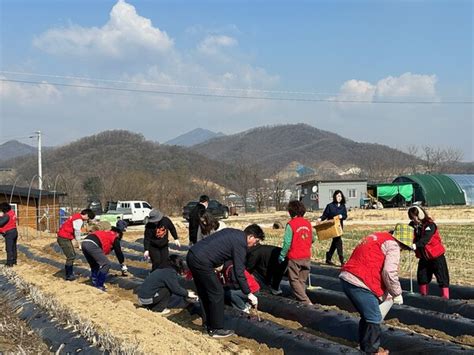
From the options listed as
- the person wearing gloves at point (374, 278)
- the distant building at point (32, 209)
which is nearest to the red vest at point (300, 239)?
the person wearing gloves at point (374, 278)

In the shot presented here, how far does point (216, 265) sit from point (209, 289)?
0.32 m

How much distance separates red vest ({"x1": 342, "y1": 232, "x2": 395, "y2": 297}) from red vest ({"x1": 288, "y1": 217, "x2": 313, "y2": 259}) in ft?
8.87

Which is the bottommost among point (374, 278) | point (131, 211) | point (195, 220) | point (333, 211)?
point (374, 278)

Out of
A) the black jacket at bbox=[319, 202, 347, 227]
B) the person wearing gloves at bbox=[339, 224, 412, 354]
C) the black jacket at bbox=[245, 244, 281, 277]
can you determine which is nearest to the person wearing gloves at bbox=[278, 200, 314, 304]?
the black jacket at bbox=[245, 244, 281, 277]

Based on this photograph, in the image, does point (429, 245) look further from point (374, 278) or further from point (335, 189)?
point (335, 189)

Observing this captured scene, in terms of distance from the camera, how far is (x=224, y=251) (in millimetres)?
6848

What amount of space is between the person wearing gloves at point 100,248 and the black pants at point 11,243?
155 inches

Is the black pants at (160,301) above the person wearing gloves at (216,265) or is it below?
below

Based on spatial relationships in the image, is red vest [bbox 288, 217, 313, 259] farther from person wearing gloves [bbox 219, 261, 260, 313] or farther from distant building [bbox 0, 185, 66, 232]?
distant building [bbox 0, 185, 66, 232]

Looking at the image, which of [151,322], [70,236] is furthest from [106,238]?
[151,322]

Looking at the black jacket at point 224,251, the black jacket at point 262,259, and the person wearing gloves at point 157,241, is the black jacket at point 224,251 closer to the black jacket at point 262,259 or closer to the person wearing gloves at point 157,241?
the black jacket at point 262,259

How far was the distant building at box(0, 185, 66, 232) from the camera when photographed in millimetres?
31031

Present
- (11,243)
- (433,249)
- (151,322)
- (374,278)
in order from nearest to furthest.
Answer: (374,278), (151,322), (433,249), (11,243)

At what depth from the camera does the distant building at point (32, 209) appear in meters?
31.0
